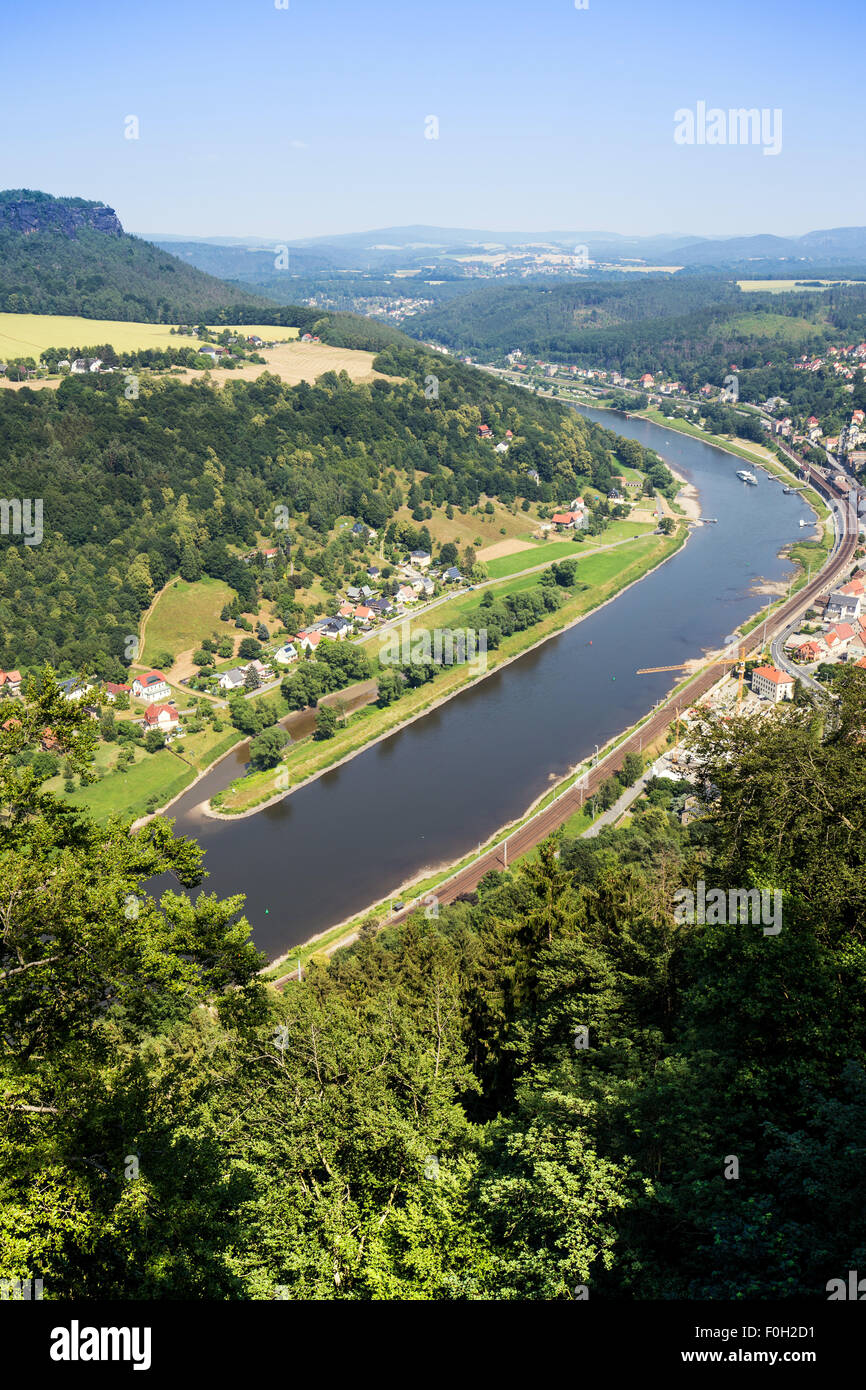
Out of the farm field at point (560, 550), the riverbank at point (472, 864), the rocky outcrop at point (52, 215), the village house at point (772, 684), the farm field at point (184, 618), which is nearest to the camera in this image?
the riverbank at point (472, 864)

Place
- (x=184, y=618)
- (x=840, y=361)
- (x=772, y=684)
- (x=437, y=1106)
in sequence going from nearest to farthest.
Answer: (x=437, y=1106) → (x=772, y=684) → (x=184, y=618) → (x=840, y=361)

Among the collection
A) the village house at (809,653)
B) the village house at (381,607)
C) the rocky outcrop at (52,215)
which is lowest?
the village house at (809,653)

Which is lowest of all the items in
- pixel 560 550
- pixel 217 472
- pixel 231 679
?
pixel 231 679

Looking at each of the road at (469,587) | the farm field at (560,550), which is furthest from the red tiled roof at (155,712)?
the farm field at (560,550)

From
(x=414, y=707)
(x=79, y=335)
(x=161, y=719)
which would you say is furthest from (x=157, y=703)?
(x=79, y=335)

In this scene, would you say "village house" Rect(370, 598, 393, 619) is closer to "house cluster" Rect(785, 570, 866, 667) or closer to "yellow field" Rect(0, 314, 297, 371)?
"house cluster" Rect(785, 570, 866, 667)

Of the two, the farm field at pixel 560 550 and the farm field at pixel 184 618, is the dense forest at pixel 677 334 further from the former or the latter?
the farm field at pixel 184 618

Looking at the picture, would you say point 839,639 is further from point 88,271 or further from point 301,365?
point 88,271

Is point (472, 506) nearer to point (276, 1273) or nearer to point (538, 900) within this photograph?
point (538, 900)
